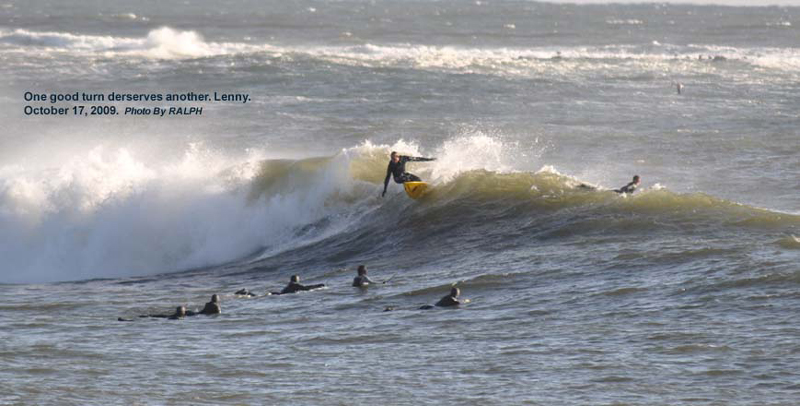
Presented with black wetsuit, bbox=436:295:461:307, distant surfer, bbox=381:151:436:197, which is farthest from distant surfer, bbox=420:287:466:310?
distant surfer, bbox=381:151:436:197

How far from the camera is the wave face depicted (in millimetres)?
21875

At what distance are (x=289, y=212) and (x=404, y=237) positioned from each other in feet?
14.3

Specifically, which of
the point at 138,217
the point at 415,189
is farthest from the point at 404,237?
the point at 138,217

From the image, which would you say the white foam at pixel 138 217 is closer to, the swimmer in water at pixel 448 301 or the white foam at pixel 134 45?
the swimmer in water at pixel 448 301

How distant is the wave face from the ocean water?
0.23 ft

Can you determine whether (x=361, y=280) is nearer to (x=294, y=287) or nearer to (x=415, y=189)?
(x=294, y=287)

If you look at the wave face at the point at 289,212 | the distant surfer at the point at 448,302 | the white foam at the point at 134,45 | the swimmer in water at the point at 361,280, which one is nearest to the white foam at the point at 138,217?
the wave face at the point at 289,212

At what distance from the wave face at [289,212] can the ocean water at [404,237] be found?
0.07m

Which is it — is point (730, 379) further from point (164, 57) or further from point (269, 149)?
point (164, 57)

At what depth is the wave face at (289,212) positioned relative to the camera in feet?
71.8

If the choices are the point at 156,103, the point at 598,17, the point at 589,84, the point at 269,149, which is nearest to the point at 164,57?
the point at 156,103

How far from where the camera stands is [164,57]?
→ 2458 inches

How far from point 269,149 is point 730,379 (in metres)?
24.4

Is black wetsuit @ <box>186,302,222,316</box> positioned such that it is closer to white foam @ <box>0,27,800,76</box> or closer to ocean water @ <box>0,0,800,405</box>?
ocean water @ <box>0,0,800,405</box>
